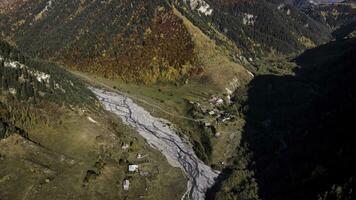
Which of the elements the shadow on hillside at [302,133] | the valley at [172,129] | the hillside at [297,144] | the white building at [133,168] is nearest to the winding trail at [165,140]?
the valley at [172,129]

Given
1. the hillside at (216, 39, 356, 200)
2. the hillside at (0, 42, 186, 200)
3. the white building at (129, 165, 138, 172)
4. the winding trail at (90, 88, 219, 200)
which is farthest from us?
the winding trail at (90, 88, 219, 200)

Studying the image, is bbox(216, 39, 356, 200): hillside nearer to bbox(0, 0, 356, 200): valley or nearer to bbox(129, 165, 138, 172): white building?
bbox(0, 0, 356, 200): valley

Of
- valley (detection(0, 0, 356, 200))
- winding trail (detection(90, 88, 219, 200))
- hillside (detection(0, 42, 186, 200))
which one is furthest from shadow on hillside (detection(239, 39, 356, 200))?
hillside (detection(0, 42, 186, 200))

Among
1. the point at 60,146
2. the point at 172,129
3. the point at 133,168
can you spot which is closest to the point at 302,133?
the point at 172,129

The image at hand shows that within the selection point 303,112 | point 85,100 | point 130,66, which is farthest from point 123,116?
point 303,112

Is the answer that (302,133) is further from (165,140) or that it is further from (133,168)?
(133,168)

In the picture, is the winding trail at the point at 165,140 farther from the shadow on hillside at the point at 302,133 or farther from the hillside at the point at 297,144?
the shadow on hillside at the point at 302,133
